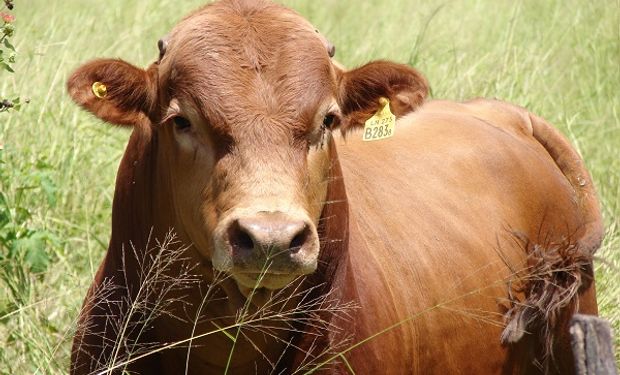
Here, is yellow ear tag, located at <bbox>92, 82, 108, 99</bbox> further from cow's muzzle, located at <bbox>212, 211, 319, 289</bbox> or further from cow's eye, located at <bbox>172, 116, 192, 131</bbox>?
cow's muzzle, located at <bbox>212, 211, 319, 289</bbox>

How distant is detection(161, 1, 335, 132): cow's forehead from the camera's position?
158 inches

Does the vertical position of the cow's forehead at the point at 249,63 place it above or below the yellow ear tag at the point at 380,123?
above

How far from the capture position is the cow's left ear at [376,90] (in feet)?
15.2

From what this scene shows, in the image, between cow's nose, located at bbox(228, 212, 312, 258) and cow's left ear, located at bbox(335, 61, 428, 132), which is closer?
cow's nose, located at bbox(228, 212, 312, 258)

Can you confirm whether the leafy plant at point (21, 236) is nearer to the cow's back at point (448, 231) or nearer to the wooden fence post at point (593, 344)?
the cow's back at point (448, 231)

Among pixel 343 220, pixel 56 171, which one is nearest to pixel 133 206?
pixel 343 220

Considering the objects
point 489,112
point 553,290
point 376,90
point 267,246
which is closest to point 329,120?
point 376,90

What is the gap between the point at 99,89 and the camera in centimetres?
434

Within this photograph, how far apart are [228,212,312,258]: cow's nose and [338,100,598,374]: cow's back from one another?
838 mm

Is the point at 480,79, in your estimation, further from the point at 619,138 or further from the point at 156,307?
the point at 156,307

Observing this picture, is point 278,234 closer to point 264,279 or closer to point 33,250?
point 264,279

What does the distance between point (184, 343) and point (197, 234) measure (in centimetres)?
47

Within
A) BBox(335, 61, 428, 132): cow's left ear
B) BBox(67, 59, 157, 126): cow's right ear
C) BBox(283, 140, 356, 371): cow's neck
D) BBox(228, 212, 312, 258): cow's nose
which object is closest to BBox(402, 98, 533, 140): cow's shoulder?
BBox(335, 61, 428, 132): cow's left ear

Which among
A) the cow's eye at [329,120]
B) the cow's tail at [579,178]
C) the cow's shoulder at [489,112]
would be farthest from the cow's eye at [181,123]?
the cow's tail at [579,178]
